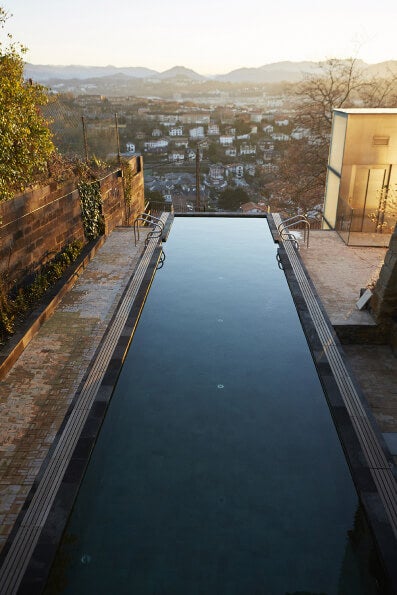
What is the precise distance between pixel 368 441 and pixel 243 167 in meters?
46.6

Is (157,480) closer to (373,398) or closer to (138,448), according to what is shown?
(138,448)

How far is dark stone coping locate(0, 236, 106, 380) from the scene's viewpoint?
22.0 ft

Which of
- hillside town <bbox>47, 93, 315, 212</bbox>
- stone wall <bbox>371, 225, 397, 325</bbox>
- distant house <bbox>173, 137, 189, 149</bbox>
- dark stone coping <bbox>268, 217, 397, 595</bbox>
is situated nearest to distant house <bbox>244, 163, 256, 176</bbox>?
hillside town <bbox>47, 93, 315, 212</bbox>

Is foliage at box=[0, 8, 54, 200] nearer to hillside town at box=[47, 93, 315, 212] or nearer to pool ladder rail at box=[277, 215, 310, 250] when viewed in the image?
pool ladder rail at box=[277, 215, 310, 250]

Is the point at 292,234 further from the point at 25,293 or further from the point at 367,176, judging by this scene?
the point at 25,293

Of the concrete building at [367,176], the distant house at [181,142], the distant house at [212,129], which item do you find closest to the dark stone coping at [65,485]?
the concrete building at [367,176]

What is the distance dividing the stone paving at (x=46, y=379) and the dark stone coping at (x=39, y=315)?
10 centimetres

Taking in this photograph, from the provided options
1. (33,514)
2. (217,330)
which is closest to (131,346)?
(217,330)

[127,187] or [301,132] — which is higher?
[301,132]

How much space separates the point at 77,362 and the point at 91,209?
6.62m

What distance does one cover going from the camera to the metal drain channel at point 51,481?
3.68 metres

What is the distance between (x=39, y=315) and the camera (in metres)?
7.89

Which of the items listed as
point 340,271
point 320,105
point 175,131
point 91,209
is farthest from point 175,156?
point 340,271

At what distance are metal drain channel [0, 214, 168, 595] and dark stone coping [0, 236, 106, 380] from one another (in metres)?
1.32
